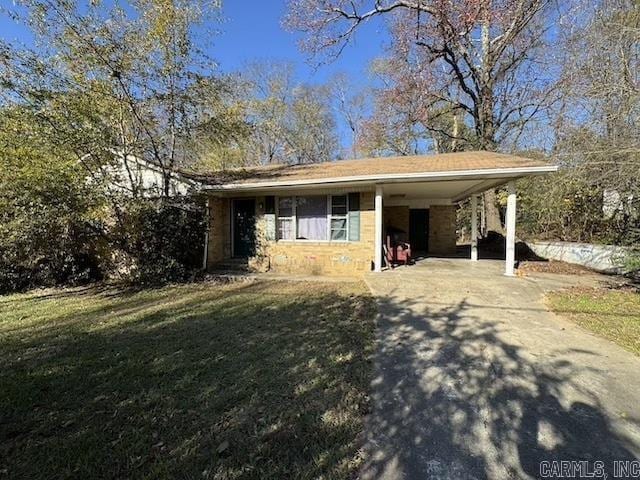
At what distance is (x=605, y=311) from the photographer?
556 centimetres

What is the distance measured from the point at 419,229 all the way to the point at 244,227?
7715 mm

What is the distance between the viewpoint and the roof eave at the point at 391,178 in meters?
7.34

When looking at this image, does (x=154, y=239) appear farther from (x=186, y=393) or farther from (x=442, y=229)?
(x=442, y=229)

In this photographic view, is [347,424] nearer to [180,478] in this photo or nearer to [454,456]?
[454,456]

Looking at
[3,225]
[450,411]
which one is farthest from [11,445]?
[3,225]

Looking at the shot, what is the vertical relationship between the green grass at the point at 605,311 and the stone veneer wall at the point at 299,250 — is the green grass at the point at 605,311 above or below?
below

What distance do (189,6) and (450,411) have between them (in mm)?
10139

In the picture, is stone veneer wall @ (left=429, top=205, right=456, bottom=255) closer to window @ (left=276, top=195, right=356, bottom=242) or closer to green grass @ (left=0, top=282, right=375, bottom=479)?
window @ (left=276, top=195, right=356, bottom=242)

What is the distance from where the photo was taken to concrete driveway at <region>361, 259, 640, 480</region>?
2.30 meters

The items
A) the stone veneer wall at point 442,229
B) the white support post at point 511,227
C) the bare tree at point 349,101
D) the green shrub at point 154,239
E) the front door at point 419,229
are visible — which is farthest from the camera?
the bare tree at point 349,101

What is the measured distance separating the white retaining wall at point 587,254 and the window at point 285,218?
8238mm

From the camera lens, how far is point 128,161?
29.8ft

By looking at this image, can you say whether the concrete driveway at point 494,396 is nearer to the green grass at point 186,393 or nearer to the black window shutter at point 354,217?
the green grass at point 186,393

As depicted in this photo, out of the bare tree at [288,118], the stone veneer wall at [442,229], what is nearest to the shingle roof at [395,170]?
the stone veneer wall at [442,229]
